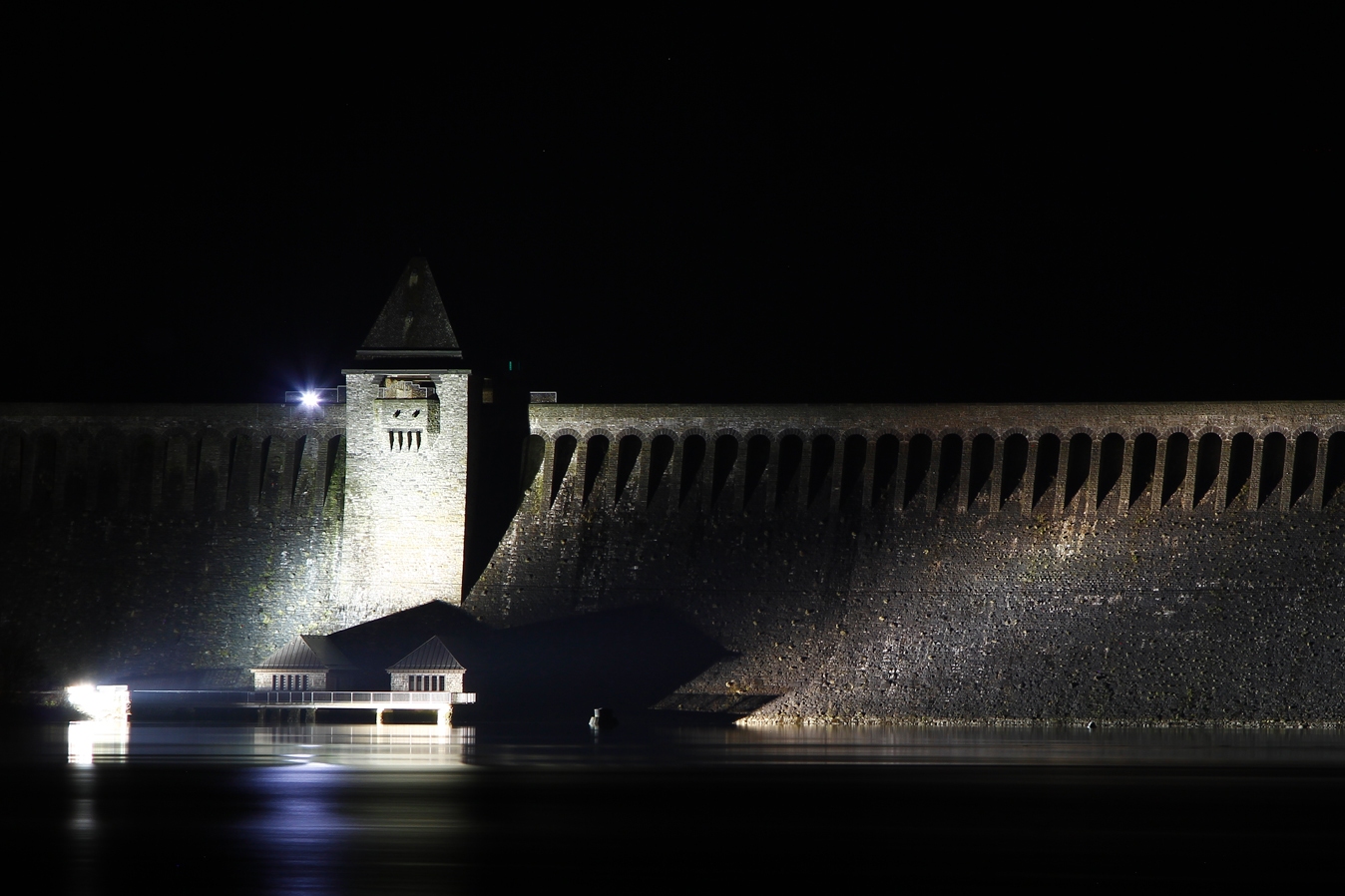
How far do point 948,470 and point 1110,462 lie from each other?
4.74 metres

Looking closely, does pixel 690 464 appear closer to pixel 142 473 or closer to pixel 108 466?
pixel 142 473

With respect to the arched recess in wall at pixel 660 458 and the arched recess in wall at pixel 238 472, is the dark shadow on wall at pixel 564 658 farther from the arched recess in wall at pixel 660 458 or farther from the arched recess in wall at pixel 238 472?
the arched recess in wall at pixel 238 472

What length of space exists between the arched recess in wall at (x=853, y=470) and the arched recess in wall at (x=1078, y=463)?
19.4ft

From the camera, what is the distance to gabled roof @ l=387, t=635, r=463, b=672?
58562 millimetres

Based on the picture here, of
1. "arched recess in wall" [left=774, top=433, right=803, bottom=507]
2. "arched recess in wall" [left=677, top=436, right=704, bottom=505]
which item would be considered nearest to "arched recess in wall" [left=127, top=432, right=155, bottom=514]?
"arched recess in wall" [left=677, top=436, right=704, bottom=505]

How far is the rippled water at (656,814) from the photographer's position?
76.7ft

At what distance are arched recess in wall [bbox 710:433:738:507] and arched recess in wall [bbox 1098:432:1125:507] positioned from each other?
34.9 ft

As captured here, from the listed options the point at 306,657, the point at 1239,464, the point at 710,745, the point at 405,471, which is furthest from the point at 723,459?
the point at 710,745

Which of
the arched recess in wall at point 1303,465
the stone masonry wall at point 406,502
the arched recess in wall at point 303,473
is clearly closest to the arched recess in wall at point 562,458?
the stone masonry wall at point 406,502

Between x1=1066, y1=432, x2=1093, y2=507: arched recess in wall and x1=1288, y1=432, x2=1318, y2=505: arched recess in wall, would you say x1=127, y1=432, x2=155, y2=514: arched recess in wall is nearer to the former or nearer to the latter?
x1=1066, y1=432, x2=1093, y2=507: arched recess in wall

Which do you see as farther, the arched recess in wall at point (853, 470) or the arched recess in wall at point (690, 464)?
the arched recess in wall at point (690, 464)

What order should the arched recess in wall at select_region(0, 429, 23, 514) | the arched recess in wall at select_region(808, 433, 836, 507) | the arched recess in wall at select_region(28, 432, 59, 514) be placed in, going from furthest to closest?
the arched recess in wall at select_region(0, 429, 23, 514) → the arched recess in wall at select_region(28, 432, 59, 514) → the arched recess in wall at select_region(808, 433, 836, 507)

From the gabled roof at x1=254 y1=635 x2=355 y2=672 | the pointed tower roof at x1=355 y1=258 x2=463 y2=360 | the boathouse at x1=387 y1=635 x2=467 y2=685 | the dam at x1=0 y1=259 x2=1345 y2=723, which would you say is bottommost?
the boathouse at x1=387 y1=635 x2=467 y2=685

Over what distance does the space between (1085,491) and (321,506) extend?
22593 mm
